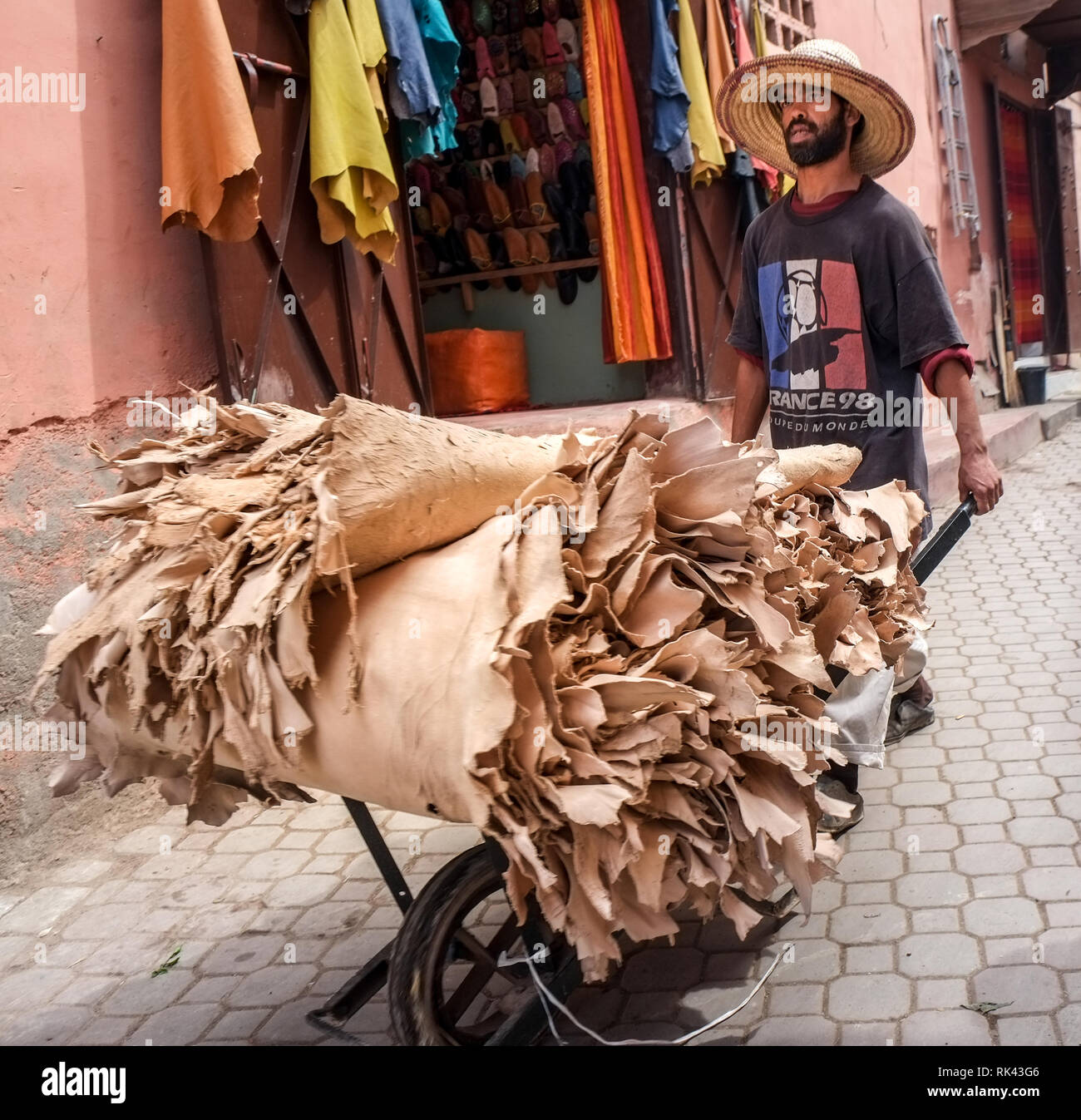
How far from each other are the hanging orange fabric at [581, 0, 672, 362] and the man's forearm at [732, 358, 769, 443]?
2.76 meters

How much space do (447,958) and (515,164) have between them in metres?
6.04

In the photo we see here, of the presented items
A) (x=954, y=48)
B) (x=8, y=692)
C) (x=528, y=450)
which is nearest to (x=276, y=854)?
(x=8, y=692)

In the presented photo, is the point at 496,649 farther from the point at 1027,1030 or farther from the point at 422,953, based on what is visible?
the point at 1027,1030

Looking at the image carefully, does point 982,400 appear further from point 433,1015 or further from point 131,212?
point 433,1015

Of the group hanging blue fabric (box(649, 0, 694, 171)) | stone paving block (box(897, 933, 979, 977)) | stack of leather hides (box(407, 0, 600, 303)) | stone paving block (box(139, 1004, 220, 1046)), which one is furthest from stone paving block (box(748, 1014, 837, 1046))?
stack of leather hides (box(407, 0, 600, 303))

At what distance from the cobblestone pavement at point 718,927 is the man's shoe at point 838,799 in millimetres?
42

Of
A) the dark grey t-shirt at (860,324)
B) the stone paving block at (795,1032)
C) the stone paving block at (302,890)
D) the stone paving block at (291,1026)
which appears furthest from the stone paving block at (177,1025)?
the dark grey t-shirt at (860,324)

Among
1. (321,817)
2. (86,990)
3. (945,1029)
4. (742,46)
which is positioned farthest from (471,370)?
(945,1029)

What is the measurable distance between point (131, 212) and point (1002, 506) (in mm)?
6103

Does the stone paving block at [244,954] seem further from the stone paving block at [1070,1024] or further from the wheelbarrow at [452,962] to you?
the stone paving block at [1070,1024]

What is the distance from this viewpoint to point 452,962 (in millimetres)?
2211

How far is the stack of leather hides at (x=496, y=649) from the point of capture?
1632 mm

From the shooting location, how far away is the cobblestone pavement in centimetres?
234

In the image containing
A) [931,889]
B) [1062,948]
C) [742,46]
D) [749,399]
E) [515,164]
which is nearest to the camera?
[1062,948]
